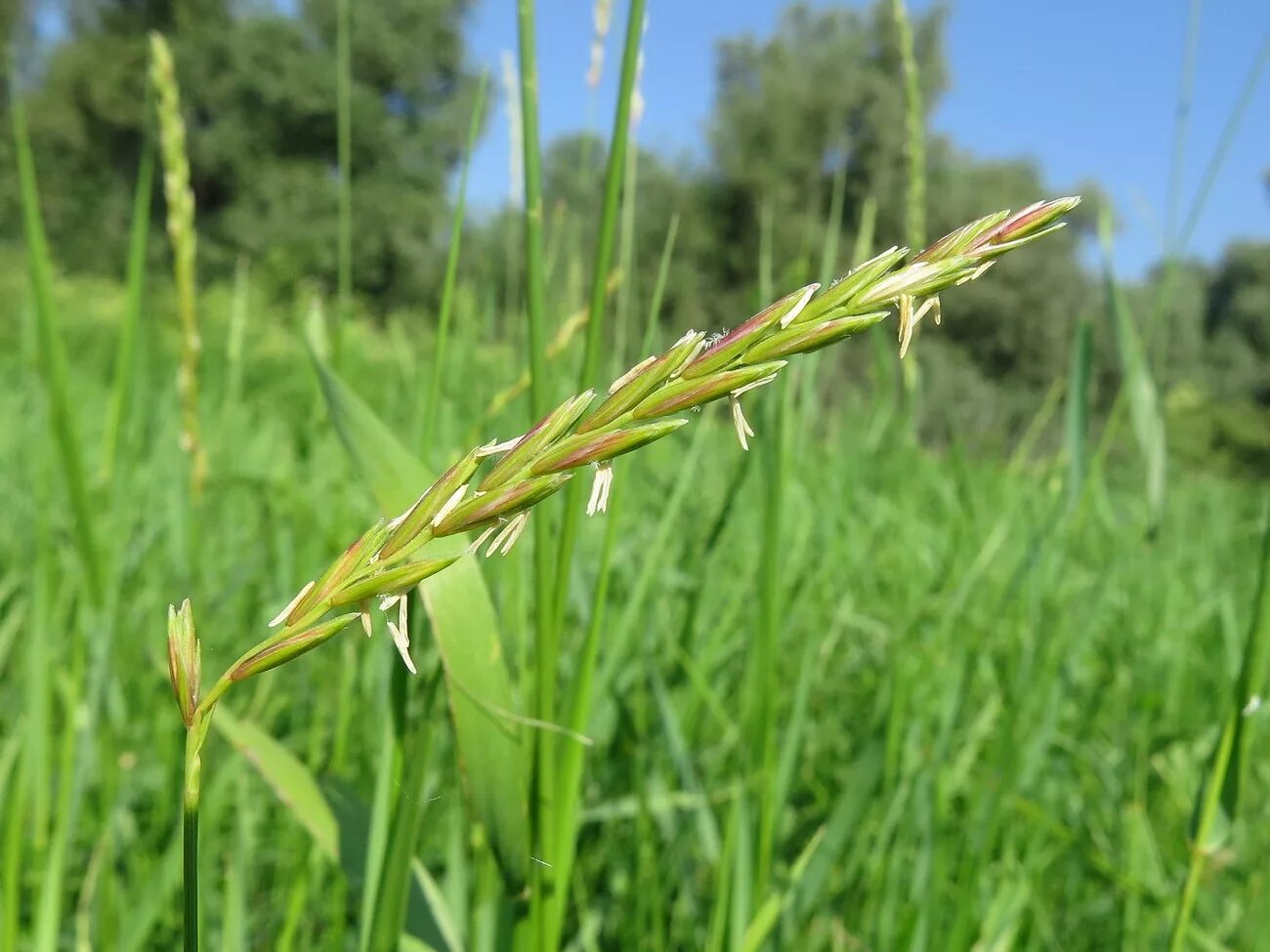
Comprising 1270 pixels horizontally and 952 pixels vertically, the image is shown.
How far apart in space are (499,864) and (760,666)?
7.7 inches

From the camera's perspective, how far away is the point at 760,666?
516mm

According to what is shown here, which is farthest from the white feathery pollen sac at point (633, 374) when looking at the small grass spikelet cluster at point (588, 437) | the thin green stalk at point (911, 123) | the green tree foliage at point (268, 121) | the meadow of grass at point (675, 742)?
the green tree foliage at point (268, 121)

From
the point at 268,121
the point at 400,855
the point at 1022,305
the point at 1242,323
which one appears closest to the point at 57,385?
the point at 400,855

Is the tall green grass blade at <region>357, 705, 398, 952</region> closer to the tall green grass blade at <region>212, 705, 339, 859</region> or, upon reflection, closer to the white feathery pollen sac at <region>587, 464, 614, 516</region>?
the tall green grass blade at <region>212, 705, 339, 859</region>

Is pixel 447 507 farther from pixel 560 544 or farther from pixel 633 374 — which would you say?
pixel 560 544

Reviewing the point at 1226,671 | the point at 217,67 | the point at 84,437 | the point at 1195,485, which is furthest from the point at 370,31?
the point at 1226,671

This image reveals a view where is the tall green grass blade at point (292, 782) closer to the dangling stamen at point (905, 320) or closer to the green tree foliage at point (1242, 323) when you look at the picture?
the dangling stamen at point (905, 320)

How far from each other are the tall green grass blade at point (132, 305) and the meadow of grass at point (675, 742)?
74 mm

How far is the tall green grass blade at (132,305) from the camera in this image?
0.65 meters

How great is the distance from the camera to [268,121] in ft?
49.8

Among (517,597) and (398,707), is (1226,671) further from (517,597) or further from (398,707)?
(398,707)

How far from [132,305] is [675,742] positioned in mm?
458

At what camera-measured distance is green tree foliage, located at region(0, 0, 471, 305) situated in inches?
561

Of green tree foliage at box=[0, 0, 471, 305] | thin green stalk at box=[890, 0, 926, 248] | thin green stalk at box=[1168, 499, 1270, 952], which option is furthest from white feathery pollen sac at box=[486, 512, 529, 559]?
green tree foliage at box=[0, 0, 471, 305]
